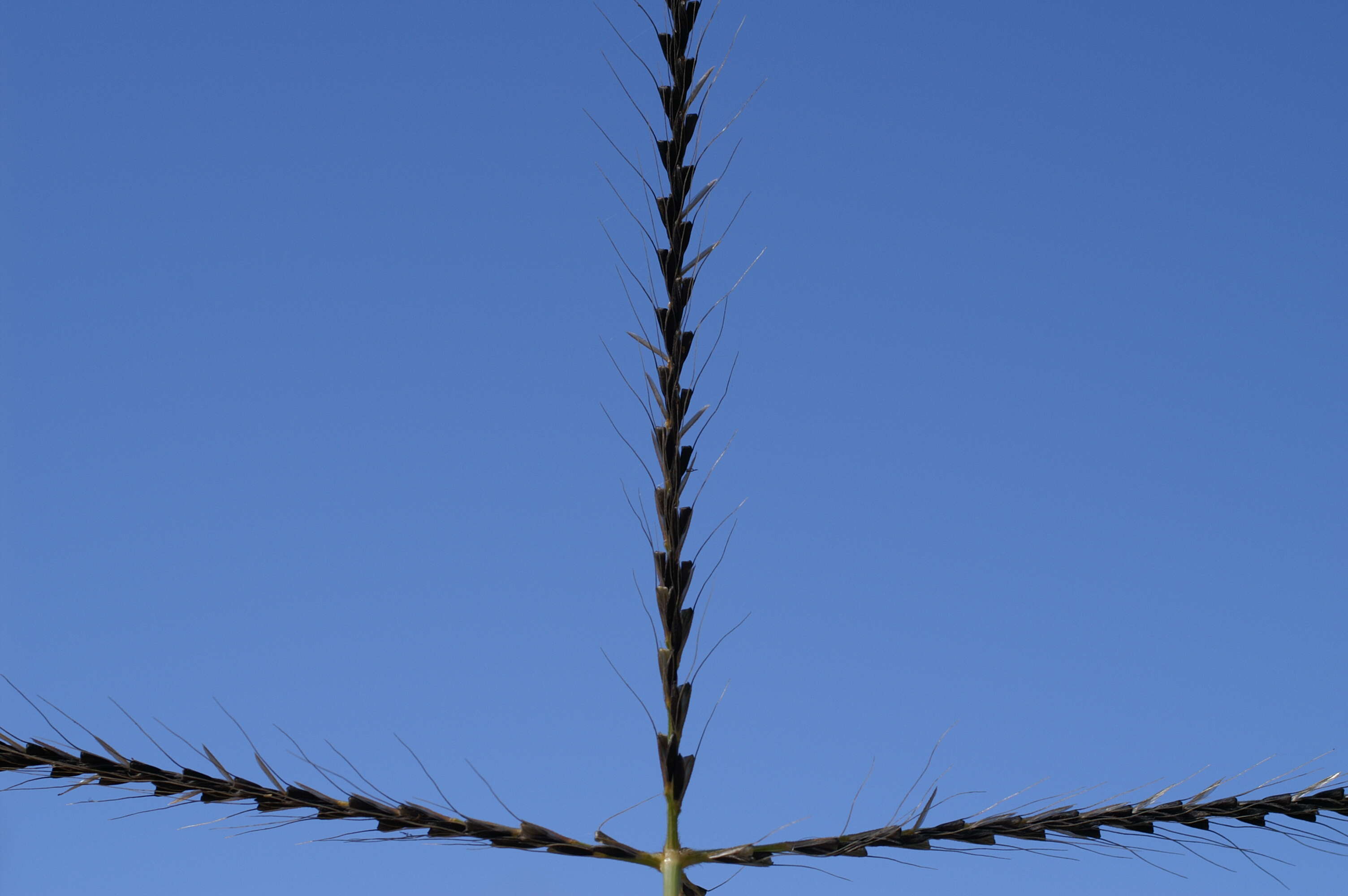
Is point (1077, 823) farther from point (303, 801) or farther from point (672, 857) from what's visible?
point (303, 801)

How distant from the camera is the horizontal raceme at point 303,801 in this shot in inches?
146

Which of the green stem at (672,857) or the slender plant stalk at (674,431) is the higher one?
the slender plant stalk at (674,431)

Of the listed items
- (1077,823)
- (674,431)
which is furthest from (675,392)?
(1077,823)

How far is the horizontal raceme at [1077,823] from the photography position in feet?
12.5

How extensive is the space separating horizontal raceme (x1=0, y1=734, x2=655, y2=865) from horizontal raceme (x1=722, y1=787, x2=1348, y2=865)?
474 millimetres

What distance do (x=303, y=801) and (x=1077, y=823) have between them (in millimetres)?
2485

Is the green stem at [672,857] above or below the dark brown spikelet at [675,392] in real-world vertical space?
below

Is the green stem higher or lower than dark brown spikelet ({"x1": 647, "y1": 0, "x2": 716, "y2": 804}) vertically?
lower

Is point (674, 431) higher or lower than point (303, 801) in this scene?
higher

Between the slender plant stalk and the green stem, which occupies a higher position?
the slender plant stalk

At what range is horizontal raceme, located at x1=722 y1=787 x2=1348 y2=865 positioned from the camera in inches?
150

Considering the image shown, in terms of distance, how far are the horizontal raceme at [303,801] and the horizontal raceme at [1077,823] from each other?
47 centimetres

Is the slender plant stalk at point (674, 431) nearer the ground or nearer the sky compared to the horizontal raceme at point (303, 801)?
nearer the sky

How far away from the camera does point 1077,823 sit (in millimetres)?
3920
